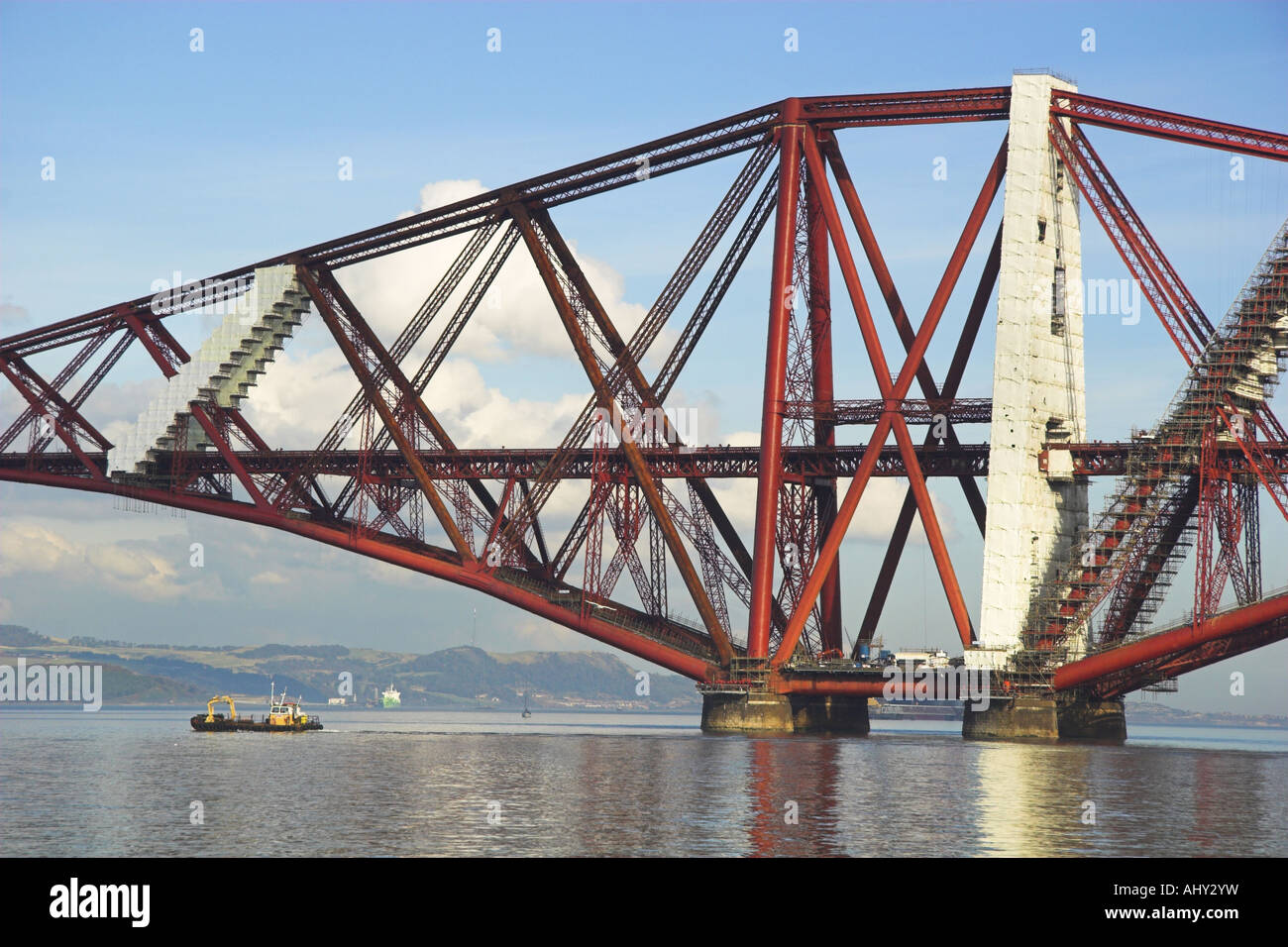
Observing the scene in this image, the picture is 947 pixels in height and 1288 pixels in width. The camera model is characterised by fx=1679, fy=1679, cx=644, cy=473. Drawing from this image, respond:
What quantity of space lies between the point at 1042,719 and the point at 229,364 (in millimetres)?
62196

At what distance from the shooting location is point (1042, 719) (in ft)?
299

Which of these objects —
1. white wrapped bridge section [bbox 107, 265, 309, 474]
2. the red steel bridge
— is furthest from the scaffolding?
white wrapped bridge section [bbox 107, 265, 309, 474]

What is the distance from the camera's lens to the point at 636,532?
105 metres

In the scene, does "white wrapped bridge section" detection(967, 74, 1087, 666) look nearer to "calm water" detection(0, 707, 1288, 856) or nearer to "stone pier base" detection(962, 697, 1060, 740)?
"stone pier base" detection(962, 697, 1060, 740)

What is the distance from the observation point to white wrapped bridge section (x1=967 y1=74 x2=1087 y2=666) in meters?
92.8

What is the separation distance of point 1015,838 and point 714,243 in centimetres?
5688

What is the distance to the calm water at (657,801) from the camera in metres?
51.2

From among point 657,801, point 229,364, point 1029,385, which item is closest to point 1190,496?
point 1029,385

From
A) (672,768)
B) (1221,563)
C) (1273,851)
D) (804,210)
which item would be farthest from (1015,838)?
(804,210)

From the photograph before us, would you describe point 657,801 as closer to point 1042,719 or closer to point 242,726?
point 1042,719

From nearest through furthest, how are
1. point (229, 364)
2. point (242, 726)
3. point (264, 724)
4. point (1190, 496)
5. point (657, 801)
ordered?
1. point (657, 801)
2. point (1190, 496)
3. point (229, 364)
4. point (264, 724)
5. point (242, 726)

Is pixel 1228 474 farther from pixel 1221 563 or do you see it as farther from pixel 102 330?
pixel 102 330

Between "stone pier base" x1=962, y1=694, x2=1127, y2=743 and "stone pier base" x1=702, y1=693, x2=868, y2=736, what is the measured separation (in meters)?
9.47
